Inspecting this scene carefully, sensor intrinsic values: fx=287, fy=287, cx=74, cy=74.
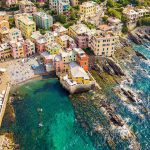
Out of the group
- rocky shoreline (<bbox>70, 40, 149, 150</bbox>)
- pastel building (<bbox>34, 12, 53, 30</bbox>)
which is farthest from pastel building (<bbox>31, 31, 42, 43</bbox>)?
rocky shoreline (<bbox>70, 40, 149, 150</bbox>)

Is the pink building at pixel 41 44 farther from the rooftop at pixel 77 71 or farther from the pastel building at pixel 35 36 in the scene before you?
the rooftop at pixel 77 71

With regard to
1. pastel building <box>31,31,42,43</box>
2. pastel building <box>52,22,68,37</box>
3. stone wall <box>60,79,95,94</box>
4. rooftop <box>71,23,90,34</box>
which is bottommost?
stone wall <box>60,79,95,94</box>

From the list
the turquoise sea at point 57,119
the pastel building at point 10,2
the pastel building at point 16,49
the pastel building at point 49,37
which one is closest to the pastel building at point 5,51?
the pastel building at point 16,49

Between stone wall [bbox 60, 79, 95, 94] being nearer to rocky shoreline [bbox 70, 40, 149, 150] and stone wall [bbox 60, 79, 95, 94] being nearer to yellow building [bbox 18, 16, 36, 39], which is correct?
rocky shoreline [bbox 70, 40, 149, 150]

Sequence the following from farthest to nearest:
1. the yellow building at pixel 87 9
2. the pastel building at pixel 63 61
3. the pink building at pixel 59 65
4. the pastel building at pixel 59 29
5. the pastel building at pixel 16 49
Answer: the yellow building at pixel 87 9 → the pastel building at pixel 59 29 → the pastel building at pixel 16 49 → the pastel building at pixel 63 61 → the pink building at pixel 59 65

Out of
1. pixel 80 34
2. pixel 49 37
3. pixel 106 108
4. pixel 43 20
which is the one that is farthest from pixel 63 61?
pixel 43 20

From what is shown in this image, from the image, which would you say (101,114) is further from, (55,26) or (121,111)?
(55,26)

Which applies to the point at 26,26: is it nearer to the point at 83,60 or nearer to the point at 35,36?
the point at 35,36
